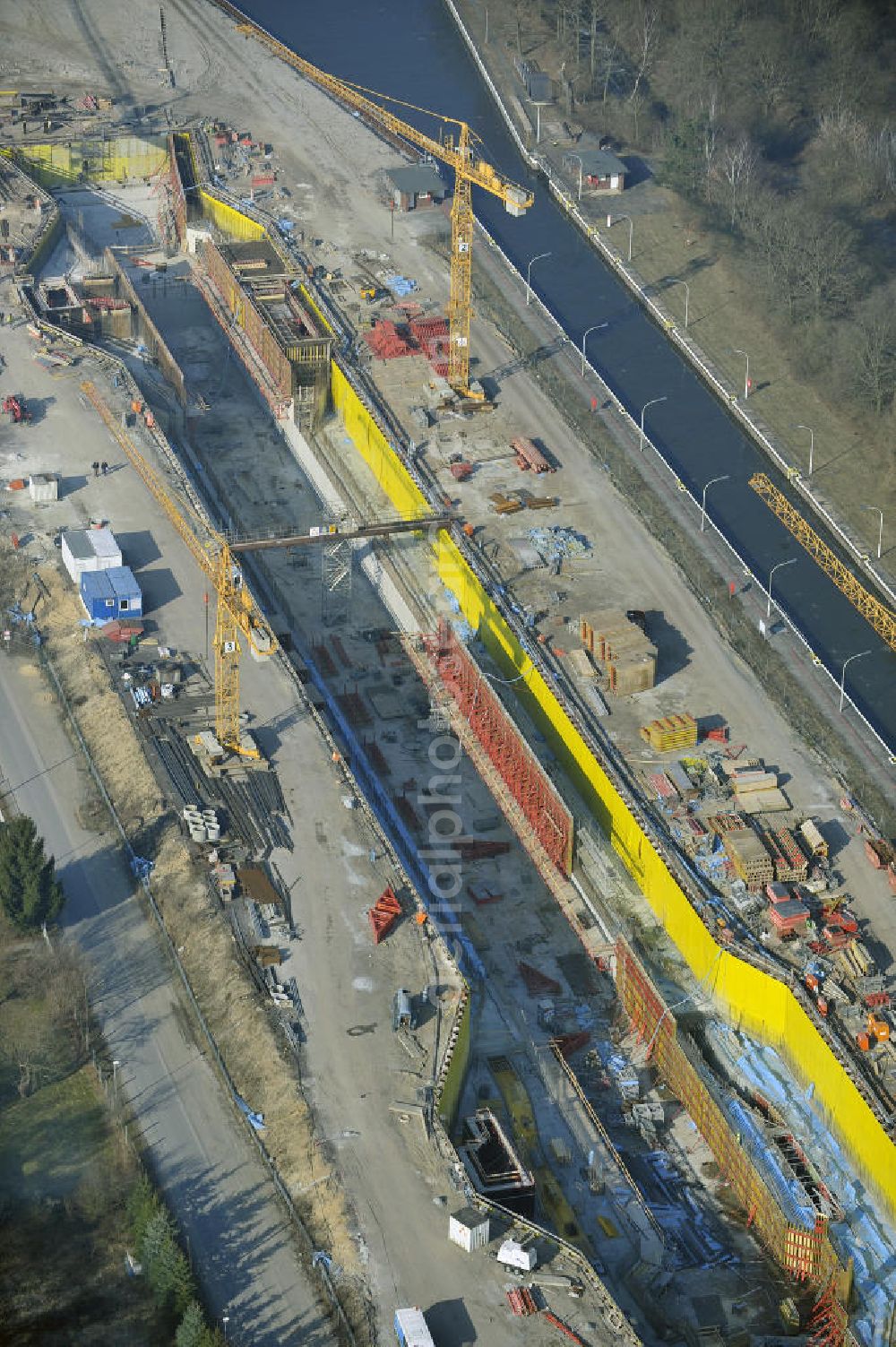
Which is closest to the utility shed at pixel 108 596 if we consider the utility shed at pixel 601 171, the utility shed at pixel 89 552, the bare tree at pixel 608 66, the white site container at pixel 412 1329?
the utility shed at pixel 89 552

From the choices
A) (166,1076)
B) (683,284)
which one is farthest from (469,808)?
(683,284)

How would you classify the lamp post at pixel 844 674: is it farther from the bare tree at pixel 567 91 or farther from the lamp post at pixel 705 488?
the bare tree at pixel 567 91

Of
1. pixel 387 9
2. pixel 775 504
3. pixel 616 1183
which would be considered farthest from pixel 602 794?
pixel 387 9

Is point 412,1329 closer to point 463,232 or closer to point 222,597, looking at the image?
point 222,597

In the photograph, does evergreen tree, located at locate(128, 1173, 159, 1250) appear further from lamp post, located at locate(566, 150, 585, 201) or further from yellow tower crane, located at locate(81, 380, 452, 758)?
lamp post, located at locate(566, 150, 585, 201)

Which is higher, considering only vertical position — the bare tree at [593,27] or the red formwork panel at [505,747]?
the bare tree at [593,27]
